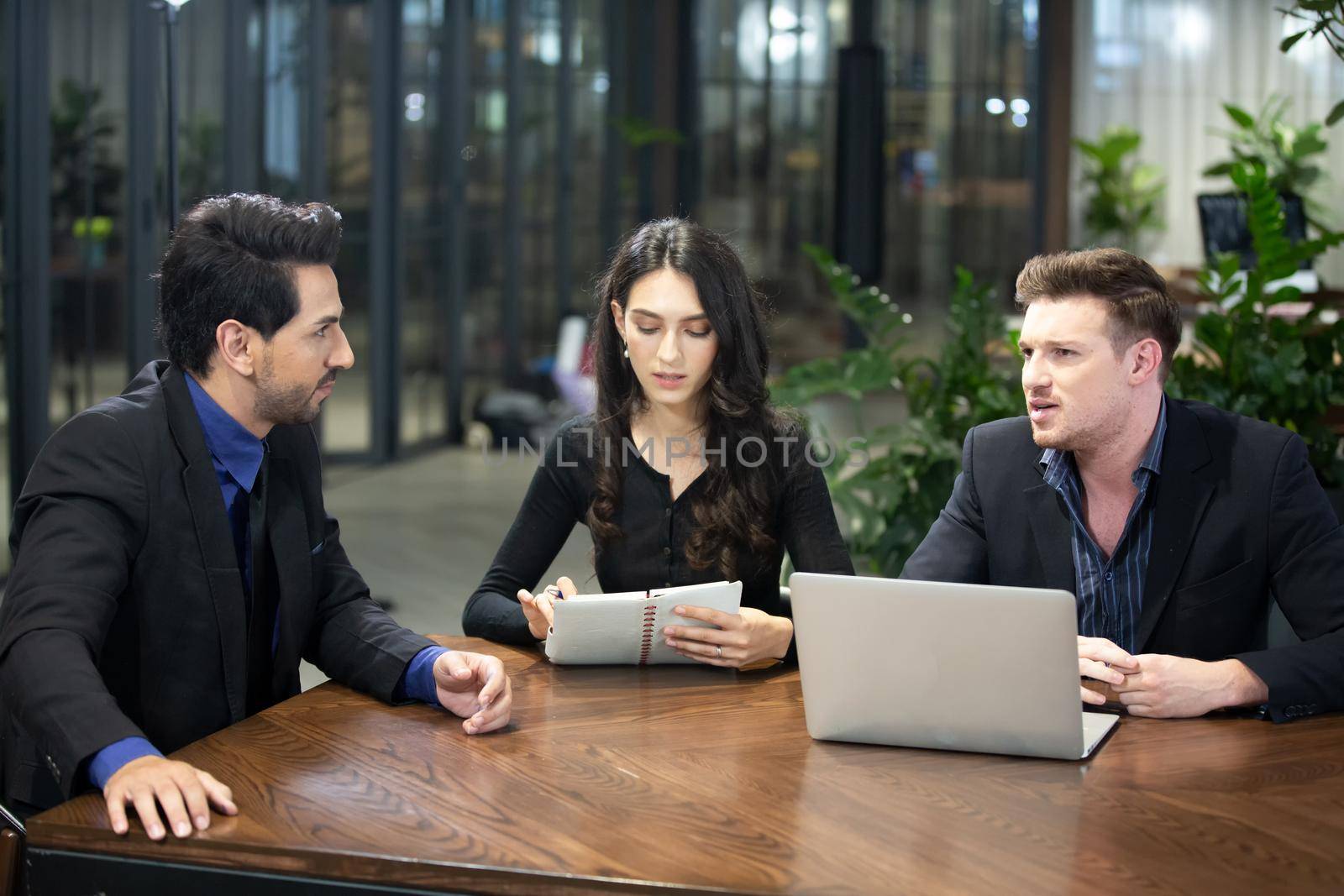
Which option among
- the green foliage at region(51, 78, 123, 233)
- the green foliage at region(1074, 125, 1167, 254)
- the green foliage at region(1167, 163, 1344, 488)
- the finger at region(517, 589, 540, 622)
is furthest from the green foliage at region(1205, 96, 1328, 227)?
the finger at region(517, 589, 540, 622)

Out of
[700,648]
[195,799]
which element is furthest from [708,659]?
[195,799]

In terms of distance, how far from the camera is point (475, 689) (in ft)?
6.97

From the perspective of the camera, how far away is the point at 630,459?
8.96 feet

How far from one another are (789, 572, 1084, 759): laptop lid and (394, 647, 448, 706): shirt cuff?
0.55m

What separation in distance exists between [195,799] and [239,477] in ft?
2.12

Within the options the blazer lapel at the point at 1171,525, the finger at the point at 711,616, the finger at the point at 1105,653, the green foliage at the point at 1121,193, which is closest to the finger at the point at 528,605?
the finger at the point at 711,616

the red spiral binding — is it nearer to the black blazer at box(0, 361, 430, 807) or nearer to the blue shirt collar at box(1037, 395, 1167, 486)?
the black blazer at box(0, 361, 430, 807)

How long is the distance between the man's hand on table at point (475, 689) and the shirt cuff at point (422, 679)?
0.06 feet

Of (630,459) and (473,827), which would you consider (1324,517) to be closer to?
(630,459)

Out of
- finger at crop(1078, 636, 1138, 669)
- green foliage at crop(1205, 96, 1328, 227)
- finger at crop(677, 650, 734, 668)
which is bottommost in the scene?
finger at crop(677, 650, 734, 668)

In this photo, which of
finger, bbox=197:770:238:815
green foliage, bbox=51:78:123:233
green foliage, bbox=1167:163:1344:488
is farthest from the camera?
green foliage, bbox=51:78:123:233

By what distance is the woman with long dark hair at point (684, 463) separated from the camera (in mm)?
2645

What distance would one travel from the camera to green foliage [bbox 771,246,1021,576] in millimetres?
4539

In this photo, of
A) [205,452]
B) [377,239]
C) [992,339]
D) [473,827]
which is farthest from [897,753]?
[377,239]
